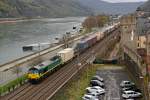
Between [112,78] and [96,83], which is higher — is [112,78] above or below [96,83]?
below

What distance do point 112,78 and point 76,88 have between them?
7807mm

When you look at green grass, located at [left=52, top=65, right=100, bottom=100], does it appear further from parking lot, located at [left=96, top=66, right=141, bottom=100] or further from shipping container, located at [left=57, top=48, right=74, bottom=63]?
shipping container, located at [left=57, top=48, right=74, bottom=63]

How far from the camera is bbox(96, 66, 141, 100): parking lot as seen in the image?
34.6 meters

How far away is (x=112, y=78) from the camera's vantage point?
4381 centimetres

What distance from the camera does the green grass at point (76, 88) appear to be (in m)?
34.0

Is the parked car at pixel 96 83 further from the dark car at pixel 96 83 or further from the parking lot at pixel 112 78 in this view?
the parking lot at pixel 112 78

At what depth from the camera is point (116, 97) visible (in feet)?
111

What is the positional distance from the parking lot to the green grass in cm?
198

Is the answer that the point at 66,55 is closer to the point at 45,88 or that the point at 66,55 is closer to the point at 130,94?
the point at 45,88

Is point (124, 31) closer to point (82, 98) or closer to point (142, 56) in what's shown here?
point (142, 56)

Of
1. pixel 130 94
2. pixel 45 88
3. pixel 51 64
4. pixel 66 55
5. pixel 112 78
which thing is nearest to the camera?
pixel 130 94

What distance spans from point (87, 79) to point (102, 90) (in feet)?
21.2

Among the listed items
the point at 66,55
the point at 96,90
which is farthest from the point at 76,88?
the point at 66,55

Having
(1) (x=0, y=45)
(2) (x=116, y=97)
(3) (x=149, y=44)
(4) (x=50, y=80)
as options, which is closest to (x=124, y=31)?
(3) (x=149, y=44)
